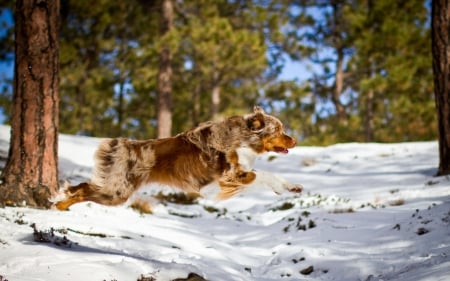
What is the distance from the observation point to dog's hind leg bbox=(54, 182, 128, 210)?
5.01m

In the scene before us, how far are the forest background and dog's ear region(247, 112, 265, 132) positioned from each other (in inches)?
422

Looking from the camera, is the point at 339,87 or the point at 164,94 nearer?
the point at 164,94

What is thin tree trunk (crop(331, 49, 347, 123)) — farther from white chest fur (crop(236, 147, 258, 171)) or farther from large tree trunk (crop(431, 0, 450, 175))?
white chest fur (crop(236, 147, 258, 171))

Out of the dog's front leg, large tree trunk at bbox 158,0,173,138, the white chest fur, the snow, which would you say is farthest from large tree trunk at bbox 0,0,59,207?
large tree trunk at bbox 158,0,173,138

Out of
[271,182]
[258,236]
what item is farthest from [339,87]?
[271,182]

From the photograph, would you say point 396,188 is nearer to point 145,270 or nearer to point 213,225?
point 213,225

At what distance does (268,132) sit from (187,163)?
1.09m

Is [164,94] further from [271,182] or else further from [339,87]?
[271,182]

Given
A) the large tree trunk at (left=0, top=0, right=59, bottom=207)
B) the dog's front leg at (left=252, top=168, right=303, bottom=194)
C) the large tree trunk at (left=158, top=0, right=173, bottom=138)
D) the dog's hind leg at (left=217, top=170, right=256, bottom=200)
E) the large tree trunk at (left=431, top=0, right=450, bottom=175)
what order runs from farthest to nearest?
the large tree trunk at (left=158, top=0, right=173, bottom=138) < the large tree trunk at (left=431, top=0, right=450, bottom=175) < the large tree trunk at (left=0, top=0, right=59, bottom=207) < the dog's front leg at (left=252, top=168, right=303, bottom=194) < the dog's hind leg at (left=217, top=170, right=256, bottom=200)

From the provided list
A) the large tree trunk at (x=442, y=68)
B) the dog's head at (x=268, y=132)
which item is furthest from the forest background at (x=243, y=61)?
the dog's head at (x=268, y=132)

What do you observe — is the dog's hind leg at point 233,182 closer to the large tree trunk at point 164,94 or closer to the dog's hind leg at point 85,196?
the dog's hind leg at point 85,196

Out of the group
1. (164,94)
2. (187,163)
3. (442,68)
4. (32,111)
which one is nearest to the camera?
(187,163)

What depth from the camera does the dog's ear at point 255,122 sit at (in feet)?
17.3

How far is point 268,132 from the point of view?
17.6ft
